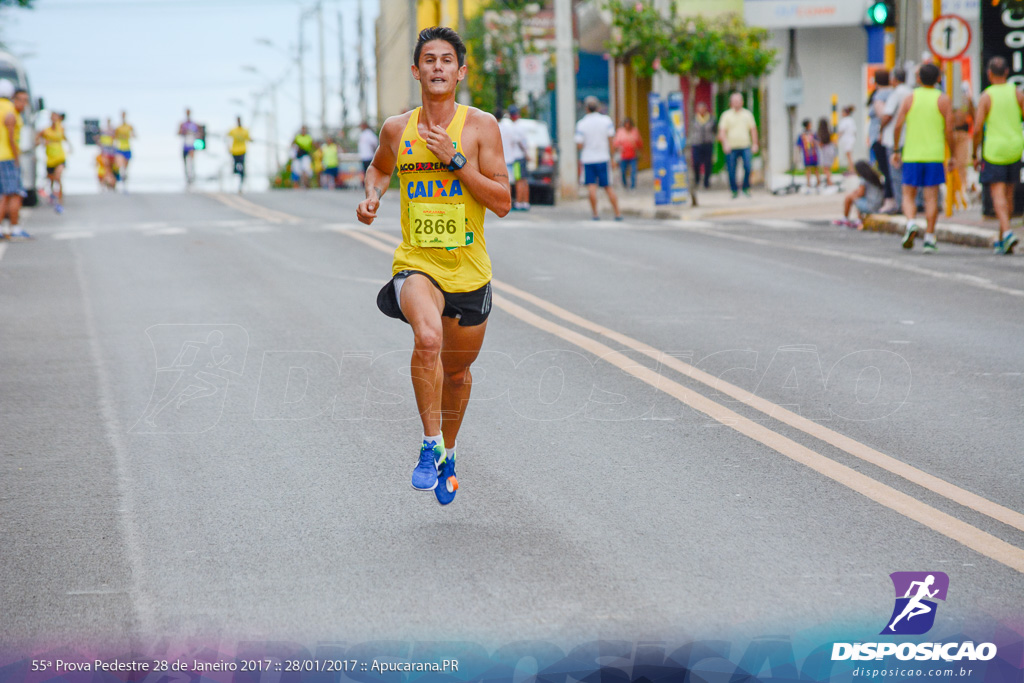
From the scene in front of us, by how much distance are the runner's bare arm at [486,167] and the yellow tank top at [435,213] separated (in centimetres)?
6

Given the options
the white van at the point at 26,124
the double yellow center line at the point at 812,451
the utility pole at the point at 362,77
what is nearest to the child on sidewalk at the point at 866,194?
the double yellow center line at the point at 812,451

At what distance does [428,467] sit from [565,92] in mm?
24563

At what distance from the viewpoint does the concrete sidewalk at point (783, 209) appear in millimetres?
16495

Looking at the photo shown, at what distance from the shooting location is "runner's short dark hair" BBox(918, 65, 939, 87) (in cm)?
1480

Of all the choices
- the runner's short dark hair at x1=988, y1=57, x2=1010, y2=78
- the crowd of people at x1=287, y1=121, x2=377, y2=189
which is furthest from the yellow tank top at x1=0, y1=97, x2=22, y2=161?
the crowd of people at x1=287, y1=121, x2=377, y2=189

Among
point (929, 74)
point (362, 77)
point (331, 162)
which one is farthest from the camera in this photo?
point (362, 77)

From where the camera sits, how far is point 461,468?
605 cm

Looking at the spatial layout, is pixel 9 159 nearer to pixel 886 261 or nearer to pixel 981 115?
pixel 886 261

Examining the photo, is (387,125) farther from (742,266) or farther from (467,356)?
(742,266)

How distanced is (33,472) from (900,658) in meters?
4.05

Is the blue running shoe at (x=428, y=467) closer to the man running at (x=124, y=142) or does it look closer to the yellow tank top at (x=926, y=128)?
the yellow tank top at (x=926, y=128)

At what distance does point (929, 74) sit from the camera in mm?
14828

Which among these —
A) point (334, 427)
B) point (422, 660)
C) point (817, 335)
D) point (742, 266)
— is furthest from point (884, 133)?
point (422, 660)

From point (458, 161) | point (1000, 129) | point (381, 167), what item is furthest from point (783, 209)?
point (458, 161)
